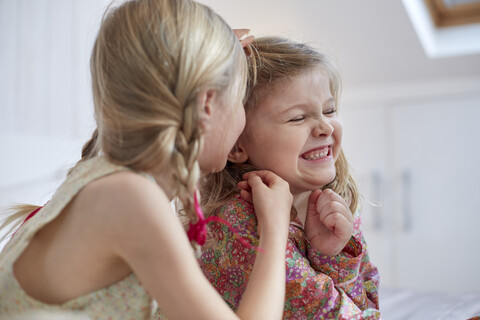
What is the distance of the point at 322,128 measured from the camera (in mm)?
1288

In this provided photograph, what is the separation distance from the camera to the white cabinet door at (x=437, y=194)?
320 cm

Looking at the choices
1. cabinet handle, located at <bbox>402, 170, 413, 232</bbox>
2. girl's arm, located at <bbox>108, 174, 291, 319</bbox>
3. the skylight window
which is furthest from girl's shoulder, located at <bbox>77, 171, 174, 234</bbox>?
cabinet handle, located at <bbox>402, 170, 413, 232</bbox>

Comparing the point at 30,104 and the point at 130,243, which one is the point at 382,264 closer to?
the point at 30,104

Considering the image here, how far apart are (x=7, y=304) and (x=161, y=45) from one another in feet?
1.65

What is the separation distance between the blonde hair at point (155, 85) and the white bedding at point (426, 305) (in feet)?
2.74

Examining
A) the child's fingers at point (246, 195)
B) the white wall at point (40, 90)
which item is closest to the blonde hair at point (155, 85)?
the child's fingers at point (246, 195)

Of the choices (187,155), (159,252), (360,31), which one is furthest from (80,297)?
(360,31)

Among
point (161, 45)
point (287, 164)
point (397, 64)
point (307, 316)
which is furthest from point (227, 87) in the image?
point (397, 64)

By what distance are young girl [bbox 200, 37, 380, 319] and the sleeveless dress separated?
0.31 meters

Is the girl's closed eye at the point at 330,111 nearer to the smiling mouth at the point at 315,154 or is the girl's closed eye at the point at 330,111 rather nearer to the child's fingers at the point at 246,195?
the smiling mouth at the point at 315,154

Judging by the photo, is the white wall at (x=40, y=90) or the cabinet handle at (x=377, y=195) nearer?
the white wall at (x=40, y=90)

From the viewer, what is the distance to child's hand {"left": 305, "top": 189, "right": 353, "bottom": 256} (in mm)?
1213

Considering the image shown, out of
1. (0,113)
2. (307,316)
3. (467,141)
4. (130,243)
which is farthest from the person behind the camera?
(467,141)

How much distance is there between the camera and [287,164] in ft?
4.26
